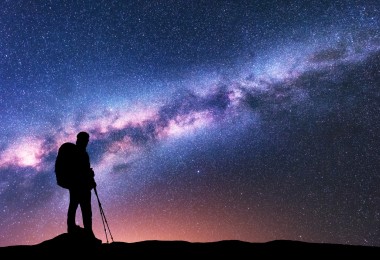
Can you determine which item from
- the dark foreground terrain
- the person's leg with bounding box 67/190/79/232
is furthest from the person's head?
the dark foreground terrain

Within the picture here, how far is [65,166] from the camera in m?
6.12

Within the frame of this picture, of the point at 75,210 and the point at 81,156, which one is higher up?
the point at 81,156

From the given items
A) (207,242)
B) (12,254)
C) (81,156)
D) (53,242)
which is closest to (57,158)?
(81,156)

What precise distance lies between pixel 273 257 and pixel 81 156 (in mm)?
4460

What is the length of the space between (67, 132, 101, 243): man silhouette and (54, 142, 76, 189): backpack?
7cm

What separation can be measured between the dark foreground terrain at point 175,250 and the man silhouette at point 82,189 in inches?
12.4

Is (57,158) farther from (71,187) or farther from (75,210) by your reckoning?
(75,210)

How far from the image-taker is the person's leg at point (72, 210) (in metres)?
6.00

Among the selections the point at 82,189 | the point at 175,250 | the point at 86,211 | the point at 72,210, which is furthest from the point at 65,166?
the point at 175,250

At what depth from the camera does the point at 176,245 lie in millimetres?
6633

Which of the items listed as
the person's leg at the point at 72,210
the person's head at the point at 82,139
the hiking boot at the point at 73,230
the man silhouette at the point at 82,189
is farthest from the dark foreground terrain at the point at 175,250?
the person's head at the point at 82,139

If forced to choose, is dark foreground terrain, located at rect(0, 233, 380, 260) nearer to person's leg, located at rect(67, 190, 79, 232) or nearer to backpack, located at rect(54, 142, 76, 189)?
person's leg, located at rect(67, 190, 79, 232)

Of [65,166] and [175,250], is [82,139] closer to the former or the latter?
[65,166]

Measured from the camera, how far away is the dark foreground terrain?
5.54 m
